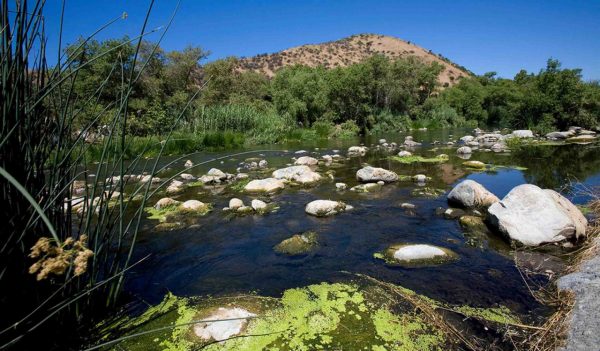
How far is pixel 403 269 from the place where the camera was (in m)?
4.66

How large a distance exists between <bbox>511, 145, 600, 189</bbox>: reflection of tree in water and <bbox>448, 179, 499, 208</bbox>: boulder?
2945mm

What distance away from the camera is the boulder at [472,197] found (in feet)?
24.0

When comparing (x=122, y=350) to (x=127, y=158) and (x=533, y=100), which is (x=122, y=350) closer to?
(x=127, y=158)

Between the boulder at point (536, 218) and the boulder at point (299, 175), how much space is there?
5.64 metres

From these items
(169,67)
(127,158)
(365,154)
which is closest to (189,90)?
(169,67)

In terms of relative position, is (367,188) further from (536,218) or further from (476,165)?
(476,165)

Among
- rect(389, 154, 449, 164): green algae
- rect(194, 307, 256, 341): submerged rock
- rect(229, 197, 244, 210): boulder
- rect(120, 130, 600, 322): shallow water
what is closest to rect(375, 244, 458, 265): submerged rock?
rect(120, 130, 600, 322): shallow water

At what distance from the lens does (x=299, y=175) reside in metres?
10.9

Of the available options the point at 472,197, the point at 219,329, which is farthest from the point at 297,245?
the point at 472,197

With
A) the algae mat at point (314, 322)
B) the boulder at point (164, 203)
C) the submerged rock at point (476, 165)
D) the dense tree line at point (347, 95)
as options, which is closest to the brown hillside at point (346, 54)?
the dense tree line at point (347, 95)

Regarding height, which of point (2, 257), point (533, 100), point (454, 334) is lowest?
point (454, 334)

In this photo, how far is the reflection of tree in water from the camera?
410 inches

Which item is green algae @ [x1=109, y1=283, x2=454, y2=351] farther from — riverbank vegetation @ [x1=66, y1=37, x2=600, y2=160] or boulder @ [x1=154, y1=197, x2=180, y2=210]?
riverbank vegetation @ [x1=66, y1=37, x2=600, y2=160]

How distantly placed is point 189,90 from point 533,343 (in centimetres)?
3876
